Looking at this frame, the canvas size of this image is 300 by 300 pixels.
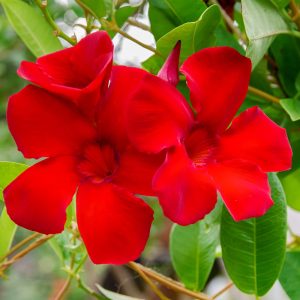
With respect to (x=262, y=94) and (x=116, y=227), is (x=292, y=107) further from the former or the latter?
(x=116, y=227)

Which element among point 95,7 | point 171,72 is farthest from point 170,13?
point 171,72

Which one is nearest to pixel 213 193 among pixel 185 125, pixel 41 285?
pixel 185 125

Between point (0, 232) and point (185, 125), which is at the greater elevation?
point (185, 125)

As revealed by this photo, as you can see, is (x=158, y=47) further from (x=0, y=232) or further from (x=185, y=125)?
(x=0, y=232)

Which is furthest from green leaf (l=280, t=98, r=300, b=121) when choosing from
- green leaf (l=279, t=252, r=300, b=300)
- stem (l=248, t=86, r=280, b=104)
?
green leaf (l=279, t=252, r=300, b=300)

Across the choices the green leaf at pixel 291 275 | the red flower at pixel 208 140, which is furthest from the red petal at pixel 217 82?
the green leaf at pixel 291 275
